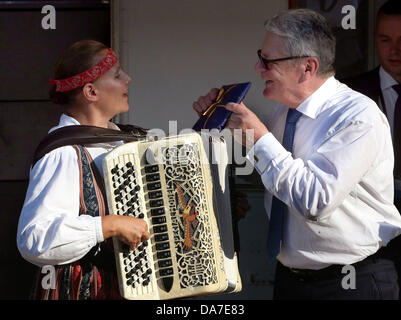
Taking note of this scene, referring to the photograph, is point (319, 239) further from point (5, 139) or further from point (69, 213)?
point (5, 139)

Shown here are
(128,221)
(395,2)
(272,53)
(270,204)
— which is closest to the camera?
(128,221)

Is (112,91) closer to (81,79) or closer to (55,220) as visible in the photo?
(81,79)

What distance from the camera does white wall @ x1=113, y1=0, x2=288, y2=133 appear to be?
15.9 ft

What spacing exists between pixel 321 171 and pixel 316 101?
39cm

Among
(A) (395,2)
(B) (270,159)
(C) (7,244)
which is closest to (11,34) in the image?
(C) (7,244)

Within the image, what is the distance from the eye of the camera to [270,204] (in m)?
3.23

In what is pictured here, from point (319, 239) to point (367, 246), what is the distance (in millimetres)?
205

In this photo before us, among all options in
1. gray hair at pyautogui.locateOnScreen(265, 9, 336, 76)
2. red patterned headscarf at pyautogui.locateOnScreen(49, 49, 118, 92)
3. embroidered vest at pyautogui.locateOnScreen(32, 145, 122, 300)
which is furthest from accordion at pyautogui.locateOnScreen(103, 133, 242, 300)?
gray hair at pyautogui.locateOnScreen(265, 9, 336, 76)

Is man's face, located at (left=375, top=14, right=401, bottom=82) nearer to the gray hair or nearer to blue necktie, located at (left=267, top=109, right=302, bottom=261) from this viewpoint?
the gray hair

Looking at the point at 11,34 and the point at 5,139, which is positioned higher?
the point at 11,34

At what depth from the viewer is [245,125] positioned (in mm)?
2863

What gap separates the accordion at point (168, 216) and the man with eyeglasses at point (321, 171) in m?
0.25

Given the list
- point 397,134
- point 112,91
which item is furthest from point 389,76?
point 112,91

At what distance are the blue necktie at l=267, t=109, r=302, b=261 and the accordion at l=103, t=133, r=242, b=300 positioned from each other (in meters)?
0.27
